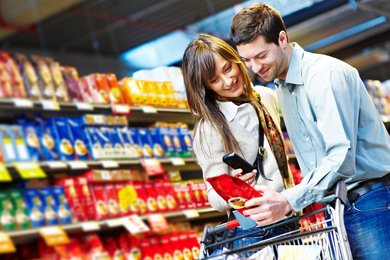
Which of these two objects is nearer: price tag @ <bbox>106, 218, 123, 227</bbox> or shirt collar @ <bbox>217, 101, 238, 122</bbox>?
shirt collar @ <bbox>217, 101, 238, 122</bbox>

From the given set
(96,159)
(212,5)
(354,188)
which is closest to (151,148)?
(96,159)

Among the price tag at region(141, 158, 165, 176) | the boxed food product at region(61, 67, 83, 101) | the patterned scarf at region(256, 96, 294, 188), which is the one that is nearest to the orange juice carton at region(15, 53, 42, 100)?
the boxed food product at region(61, 67, 83, 101)

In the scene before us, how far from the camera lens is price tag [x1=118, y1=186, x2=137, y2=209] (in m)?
4.76

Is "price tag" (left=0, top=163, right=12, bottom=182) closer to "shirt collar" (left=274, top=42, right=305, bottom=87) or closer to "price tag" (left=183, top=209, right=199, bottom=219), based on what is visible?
"price tag" (left=183, top=209, right=199, bottom=219)

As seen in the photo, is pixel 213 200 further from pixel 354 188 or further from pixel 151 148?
pixel 151 148

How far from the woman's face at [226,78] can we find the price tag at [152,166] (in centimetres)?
206

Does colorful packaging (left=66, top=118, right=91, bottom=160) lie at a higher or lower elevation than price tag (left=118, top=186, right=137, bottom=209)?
higher

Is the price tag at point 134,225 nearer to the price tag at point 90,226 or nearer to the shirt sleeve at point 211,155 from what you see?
the price tag at point 90,226

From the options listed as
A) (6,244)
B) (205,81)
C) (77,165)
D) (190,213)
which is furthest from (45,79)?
(205,81)

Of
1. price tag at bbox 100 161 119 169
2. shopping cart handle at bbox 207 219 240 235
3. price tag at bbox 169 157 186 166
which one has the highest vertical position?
price tag at bbox 100 161 119 169

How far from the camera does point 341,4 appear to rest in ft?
26.2

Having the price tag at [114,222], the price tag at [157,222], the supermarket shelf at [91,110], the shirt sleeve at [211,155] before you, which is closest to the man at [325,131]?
the shirt sleeve at [211,155]

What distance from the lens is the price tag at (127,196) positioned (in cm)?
476

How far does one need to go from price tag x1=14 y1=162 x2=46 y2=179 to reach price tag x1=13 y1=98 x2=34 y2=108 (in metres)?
0.34
